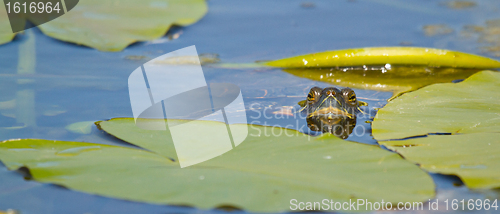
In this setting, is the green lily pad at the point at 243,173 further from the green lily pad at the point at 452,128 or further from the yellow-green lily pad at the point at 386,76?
the yellow-green lily pad at the point at 386,76

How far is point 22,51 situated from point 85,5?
2.67 feet

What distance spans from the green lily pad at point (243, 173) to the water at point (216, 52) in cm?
12

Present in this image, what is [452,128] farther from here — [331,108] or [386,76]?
[386,76]

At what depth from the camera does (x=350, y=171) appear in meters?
1.86

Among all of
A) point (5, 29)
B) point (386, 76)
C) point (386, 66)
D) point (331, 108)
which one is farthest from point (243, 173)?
point (5, 29)

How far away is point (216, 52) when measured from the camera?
412 centimetres

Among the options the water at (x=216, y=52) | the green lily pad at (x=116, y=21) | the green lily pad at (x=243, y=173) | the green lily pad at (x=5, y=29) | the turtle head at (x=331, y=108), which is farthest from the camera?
the green lily pad at (x=116, y=21)

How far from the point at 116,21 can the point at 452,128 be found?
3138 mm

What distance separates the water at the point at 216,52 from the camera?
6.11ft

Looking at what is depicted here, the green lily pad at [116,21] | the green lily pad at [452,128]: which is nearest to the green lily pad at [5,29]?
the green lily pad at [116,21]

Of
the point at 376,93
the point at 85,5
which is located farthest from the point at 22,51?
the point at 376,93

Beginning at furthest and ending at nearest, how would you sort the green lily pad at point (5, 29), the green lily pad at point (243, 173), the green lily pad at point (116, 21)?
1. the green lily pad at point (116, 21)
2. the green lily pad at point (5, 29)
3. the green lily pad at point (243, 173)

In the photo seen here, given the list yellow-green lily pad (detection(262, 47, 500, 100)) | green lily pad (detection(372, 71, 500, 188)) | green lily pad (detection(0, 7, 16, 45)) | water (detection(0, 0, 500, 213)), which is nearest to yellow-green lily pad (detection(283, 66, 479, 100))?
yellow-green lily pad (detection(262, 47, 500, 100))

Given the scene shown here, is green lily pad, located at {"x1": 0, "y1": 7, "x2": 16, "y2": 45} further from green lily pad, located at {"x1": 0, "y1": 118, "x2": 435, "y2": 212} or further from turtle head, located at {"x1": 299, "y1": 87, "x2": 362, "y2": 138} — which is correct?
turtle head, located at {"x1": 299, "y1": 87, "x2": 362, "y2": 138}
